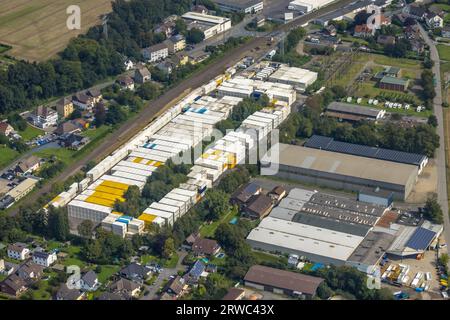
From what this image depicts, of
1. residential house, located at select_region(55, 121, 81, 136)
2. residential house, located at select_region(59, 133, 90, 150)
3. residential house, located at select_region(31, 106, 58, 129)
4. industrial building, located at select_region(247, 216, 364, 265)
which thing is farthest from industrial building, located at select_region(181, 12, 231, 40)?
industrial building, located at select_region(247, 216, 364, 265)

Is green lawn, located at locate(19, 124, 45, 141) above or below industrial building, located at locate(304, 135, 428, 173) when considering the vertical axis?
below

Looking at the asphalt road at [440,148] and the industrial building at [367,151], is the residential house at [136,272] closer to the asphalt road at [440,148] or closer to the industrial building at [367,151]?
the asphalt road at [440,148]

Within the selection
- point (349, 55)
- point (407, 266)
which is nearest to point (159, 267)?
point (407, 266)

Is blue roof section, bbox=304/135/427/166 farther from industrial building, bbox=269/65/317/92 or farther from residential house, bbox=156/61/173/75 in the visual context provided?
residential house, bbox=156/61/173/75

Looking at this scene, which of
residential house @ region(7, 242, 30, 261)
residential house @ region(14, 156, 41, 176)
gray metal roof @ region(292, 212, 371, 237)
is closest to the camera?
residential house @ region(7, 242, 30, 261)

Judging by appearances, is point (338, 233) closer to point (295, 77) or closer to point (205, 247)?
point (205, 247)

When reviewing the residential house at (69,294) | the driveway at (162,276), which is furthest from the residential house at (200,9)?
the residential house at (69,294)

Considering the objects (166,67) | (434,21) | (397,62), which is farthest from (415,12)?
(166,67)
